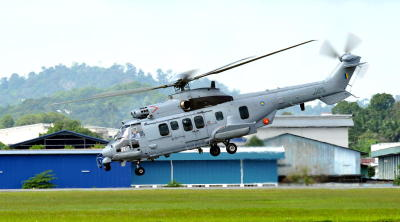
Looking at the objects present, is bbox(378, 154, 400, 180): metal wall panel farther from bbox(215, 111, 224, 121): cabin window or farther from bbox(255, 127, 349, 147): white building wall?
bbox(215, 111, 224, 121): cabin window

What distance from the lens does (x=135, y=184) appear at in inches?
3691

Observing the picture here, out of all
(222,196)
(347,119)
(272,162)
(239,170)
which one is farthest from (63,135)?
(272,162)

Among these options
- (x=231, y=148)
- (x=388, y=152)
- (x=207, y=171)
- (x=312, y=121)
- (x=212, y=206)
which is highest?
(x=312, y=121)

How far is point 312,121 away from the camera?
106m

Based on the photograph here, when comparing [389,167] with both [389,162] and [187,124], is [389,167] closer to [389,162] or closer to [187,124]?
[389,162]

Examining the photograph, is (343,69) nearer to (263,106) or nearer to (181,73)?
(263,106)

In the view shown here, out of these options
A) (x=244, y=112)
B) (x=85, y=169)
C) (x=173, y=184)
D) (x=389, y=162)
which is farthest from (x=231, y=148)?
(x=389, y=162)

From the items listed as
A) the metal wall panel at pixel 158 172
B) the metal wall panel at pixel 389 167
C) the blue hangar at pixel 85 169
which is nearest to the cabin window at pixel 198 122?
the blue hangar at pixel 85 169

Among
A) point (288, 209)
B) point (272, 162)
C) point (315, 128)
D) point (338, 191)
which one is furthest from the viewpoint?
point (315, 128)

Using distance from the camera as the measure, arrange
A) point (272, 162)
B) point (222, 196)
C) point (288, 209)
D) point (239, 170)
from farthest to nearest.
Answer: point (239, 170) < point (222, 196) < point (272, 162) < point (288, 209)

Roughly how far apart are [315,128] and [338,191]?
30.8 metres

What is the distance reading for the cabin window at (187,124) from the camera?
46.9 m

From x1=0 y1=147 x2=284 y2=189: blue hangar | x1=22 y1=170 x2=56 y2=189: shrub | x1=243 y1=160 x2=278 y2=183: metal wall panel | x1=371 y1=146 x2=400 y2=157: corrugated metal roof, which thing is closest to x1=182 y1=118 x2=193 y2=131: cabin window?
x1=243 y1=160 x2=278 y2=183: metal wall panel

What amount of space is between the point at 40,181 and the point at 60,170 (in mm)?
2955
